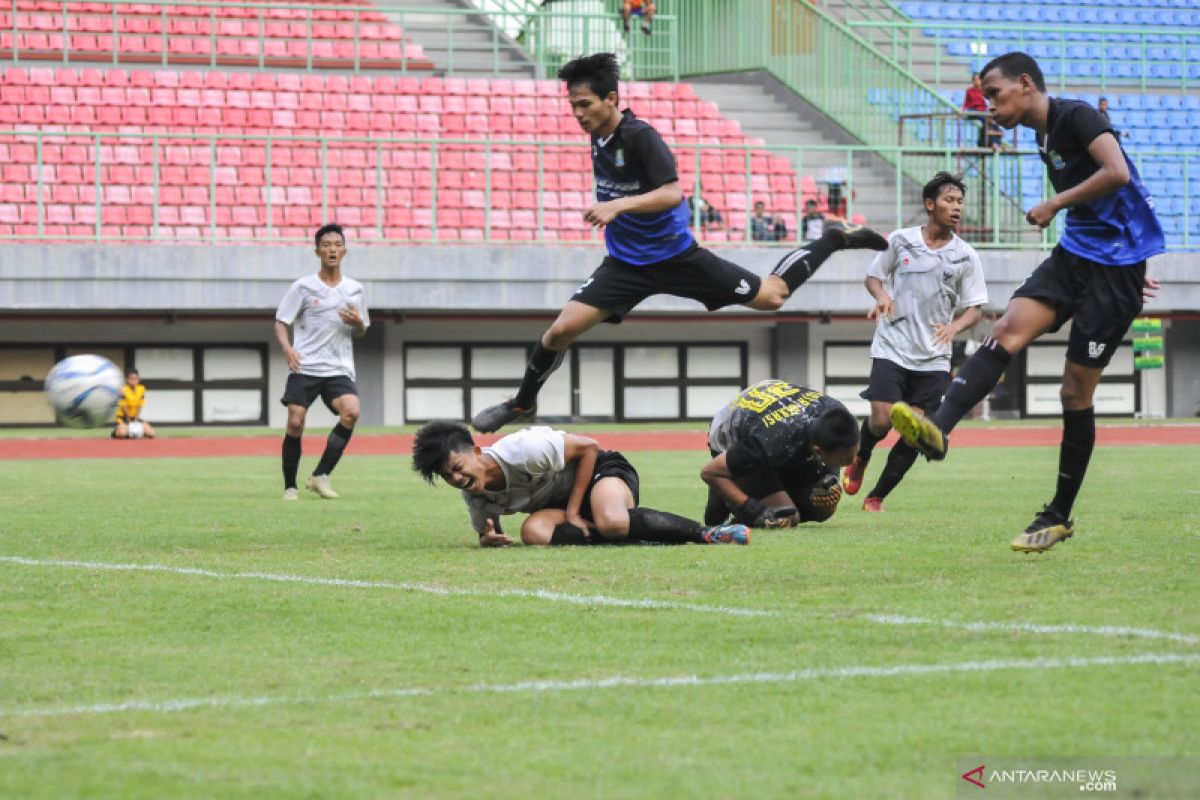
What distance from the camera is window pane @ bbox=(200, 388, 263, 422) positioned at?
110 ft

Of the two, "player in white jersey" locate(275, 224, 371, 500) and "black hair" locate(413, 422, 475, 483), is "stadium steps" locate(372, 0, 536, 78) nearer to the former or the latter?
"player in white jersey" locate(275, 224, 371, 500)

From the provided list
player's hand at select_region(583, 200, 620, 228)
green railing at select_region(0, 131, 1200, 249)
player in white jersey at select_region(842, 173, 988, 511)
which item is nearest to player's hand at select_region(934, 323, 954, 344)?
player in white jersey at select_region(842, 173, 988, 511)

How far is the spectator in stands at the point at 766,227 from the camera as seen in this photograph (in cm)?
3306

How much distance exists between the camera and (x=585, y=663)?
5.63 metres

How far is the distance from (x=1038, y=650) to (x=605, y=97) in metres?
4.98

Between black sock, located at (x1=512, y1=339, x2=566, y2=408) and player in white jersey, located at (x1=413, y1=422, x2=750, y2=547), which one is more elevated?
black sock, located at (x1=512, y1=339, x2=566, y2=408)

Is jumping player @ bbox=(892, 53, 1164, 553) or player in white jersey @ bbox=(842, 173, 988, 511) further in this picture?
player in white jersey @ bbox=(842, 173, 988, 511)

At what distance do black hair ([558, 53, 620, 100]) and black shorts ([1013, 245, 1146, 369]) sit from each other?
105 inches

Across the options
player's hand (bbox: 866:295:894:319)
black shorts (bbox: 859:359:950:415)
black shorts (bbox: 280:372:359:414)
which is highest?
player's hand (bbox: 866:295:894:319)

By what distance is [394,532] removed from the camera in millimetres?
10875

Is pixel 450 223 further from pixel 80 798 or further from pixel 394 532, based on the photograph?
pixel 80 798

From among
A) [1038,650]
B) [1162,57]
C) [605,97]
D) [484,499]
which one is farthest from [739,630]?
[1162,57]

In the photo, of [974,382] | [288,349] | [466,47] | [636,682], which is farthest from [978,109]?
[636,682]

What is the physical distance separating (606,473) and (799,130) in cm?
2936
